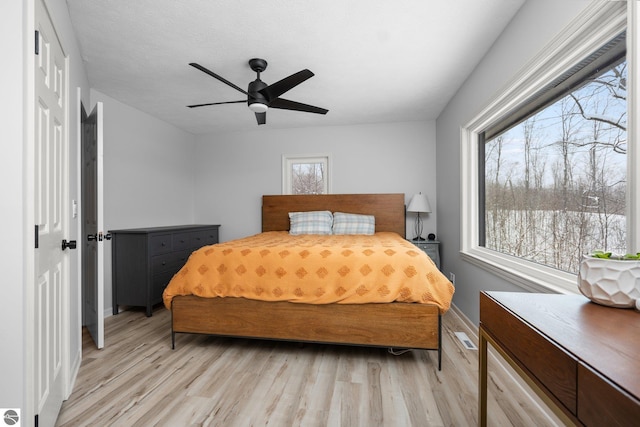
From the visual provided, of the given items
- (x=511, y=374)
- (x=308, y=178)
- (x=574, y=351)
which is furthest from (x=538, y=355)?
(x=308, y=178)

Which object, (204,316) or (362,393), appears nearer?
(362,393)

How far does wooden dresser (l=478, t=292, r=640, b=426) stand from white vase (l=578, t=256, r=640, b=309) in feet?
0.09

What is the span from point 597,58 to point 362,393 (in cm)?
218

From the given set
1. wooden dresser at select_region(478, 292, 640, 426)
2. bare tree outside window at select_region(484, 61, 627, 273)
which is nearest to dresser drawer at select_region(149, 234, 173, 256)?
wooden dresser at select_region(478, 292, 640, 426)

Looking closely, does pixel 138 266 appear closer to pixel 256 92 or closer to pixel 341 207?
pixel 256 92

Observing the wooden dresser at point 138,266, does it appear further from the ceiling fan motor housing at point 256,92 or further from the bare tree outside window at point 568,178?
the bare tree outside window at point 568,178

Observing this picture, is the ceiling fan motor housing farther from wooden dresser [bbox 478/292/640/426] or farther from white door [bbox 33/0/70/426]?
wooden dresser [bbox 478/292/640/426]

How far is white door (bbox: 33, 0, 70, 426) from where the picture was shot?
1.23m

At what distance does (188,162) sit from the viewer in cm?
478

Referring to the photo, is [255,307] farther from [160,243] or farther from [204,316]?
[160,243]

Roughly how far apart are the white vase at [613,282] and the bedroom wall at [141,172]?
13.0 feet

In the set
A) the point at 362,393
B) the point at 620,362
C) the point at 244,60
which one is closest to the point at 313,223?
the point at 244,60

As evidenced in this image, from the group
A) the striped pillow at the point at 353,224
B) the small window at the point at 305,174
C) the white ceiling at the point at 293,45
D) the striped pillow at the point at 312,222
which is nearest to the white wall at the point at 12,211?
the white ceiling at the point at 293,45

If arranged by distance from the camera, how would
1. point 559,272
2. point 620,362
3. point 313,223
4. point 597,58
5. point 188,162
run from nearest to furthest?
point 620,362, point 597,58, point 559,272, point 313,223, point 188,162
